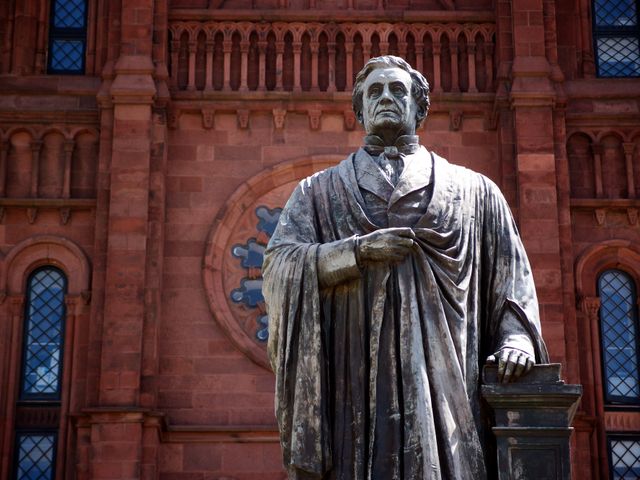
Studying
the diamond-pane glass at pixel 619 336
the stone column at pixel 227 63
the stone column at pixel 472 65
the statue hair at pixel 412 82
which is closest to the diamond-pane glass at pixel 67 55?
the stone column at pixel 227 63

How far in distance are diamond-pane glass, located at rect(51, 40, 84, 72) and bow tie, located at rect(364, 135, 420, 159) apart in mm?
16351

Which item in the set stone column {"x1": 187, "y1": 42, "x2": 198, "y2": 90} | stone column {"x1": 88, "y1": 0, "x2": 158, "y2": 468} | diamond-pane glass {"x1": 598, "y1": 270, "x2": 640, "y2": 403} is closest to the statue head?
stone column {"x1": 88, "y1": 0, "x2": 158, "y2": 468}

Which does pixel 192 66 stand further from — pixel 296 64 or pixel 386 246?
pixel 386 246

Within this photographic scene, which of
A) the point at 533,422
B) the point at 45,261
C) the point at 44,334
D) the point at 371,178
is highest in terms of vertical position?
the point at 45,261

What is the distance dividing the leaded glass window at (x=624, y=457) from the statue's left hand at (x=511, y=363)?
585 inches

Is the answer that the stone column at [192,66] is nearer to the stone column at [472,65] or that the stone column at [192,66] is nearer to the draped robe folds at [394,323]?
the stone column at [472,65]

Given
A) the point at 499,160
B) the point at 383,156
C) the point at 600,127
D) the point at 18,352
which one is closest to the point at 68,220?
the point at 18,352

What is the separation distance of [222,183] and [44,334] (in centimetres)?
301

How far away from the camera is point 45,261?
2120 centimetres

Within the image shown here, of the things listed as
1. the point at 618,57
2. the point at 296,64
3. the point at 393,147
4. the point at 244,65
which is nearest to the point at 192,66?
the point at 244,65

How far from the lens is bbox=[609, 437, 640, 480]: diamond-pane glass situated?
2027 cm

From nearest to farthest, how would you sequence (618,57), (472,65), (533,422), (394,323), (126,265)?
(533,422) < (394,323) < (126,265) < (472,65) < (618,57)

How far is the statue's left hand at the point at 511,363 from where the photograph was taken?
575cm

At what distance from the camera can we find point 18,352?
20.6 metres
